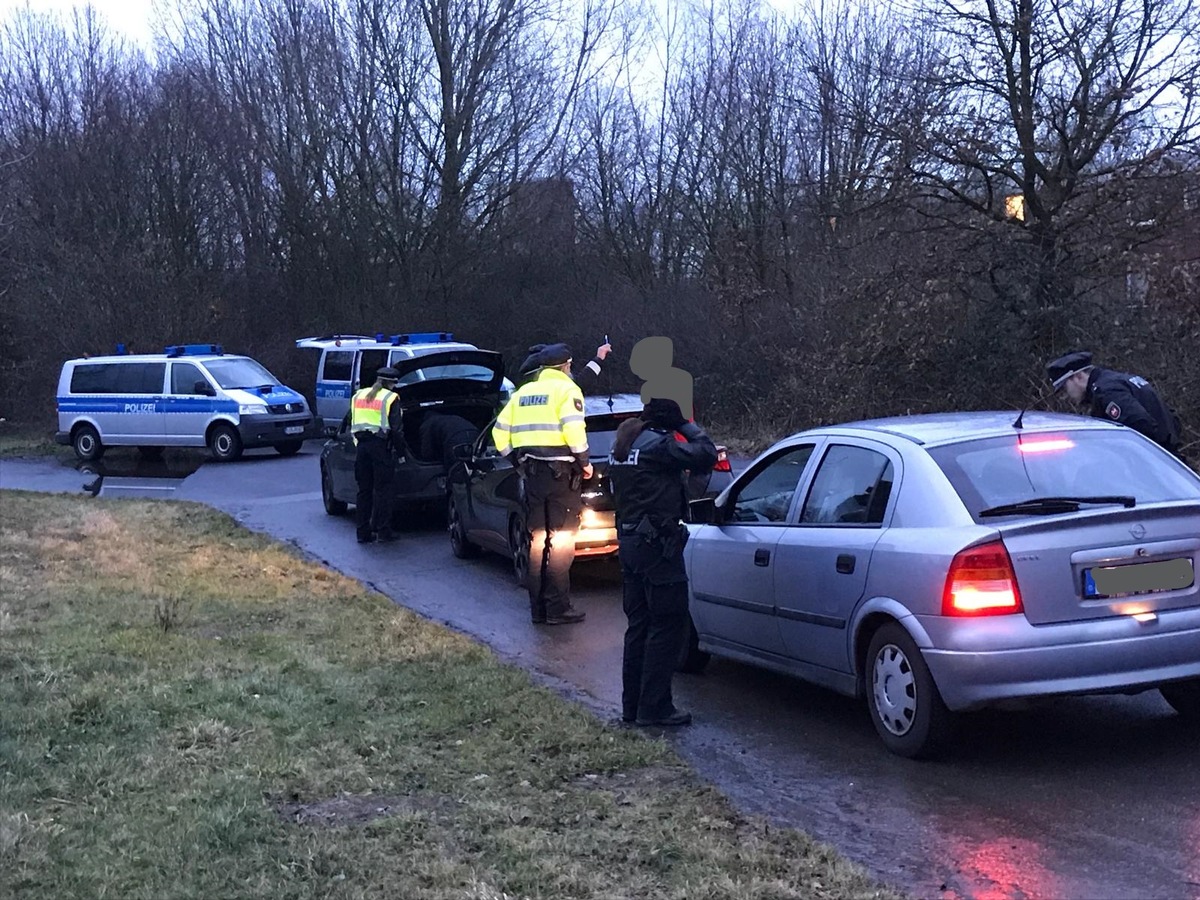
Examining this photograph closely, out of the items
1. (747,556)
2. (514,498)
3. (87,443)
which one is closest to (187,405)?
(87,443)

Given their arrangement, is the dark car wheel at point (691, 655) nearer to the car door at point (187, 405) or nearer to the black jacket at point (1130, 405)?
the black jacket at point (1130, 405)

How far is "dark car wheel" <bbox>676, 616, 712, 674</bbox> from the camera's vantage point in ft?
26.4

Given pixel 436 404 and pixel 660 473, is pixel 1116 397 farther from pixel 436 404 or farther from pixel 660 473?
pixel 436 404

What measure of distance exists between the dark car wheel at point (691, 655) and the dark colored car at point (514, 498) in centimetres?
221

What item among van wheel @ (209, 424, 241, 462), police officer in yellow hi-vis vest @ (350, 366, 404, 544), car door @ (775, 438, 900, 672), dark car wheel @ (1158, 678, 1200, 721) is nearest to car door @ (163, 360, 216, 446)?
van wheel @ (209, 424, 241, 462)

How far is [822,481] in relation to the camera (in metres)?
6.98

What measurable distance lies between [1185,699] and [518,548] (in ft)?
19.8

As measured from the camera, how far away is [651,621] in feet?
22.6

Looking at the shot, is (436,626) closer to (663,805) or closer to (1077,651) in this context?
(663,805)

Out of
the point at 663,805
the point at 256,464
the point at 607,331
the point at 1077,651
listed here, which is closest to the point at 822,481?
the point at 1077,651

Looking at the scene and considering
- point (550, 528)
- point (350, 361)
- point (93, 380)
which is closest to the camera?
point (550, 528)

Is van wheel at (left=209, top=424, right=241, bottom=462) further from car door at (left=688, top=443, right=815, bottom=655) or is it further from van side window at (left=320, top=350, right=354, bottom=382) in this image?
car door at (left=688, top=443, right=815, bottom=655)

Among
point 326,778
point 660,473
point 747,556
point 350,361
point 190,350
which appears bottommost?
point 326,778

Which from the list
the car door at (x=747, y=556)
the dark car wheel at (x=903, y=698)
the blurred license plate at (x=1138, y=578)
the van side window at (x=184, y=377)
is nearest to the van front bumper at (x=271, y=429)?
the van side window at (x=184, y=377)
